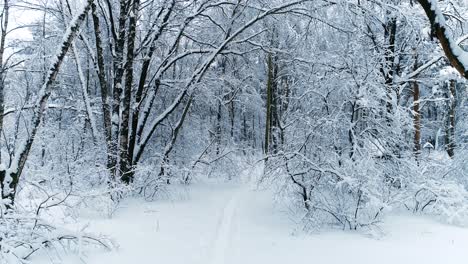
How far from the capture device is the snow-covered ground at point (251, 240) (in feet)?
18.2

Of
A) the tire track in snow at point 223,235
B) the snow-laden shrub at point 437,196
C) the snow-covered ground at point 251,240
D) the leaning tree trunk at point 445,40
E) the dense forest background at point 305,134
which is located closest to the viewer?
the leaning tree trunk at point 445,40

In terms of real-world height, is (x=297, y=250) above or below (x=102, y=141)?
below

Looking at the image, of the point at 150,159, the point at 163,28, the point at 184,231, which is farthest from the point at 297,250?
the point at 150,159

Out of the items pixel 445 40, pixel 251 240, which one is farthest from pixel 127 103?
pixel 445 40

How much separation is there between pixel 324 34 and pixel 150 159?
7905 millimetres

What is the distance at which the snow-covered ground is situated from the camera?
18.2 ft

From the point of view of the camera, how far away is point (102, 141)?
1144cm

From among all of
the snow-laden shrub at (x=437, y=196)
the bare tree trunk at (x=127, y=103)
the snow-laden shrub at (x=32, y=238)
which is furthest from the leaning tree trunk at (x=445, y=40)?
the bare tree trunk at (x=127, y=103)

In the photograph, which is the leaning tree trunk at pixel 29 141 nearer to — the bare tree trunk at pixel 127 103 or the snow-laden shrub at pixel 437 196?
the bare tree trunk at pixel 127 103

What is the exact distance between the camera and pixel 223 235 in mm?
7078

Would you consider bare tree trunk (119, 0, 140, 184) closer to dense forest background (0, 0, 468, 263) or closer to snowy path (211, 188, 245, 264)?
dense forest background (0, 0, 468, 263)

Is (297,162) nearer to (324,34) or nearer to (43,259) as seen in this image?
(324,34)

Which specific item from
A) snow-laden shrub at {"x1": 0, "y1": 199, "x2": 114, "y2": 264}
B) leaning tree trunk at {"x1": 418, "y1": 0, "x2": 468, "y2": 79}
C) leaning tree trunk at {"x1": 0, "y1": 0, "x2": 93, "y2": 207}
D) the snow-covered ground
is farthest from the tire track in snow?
leaning tree trunk at {"x1": 418, "y1": 0, "x2": 468, "y2": 79}

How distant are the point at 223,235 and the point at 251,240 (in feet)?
2.25
